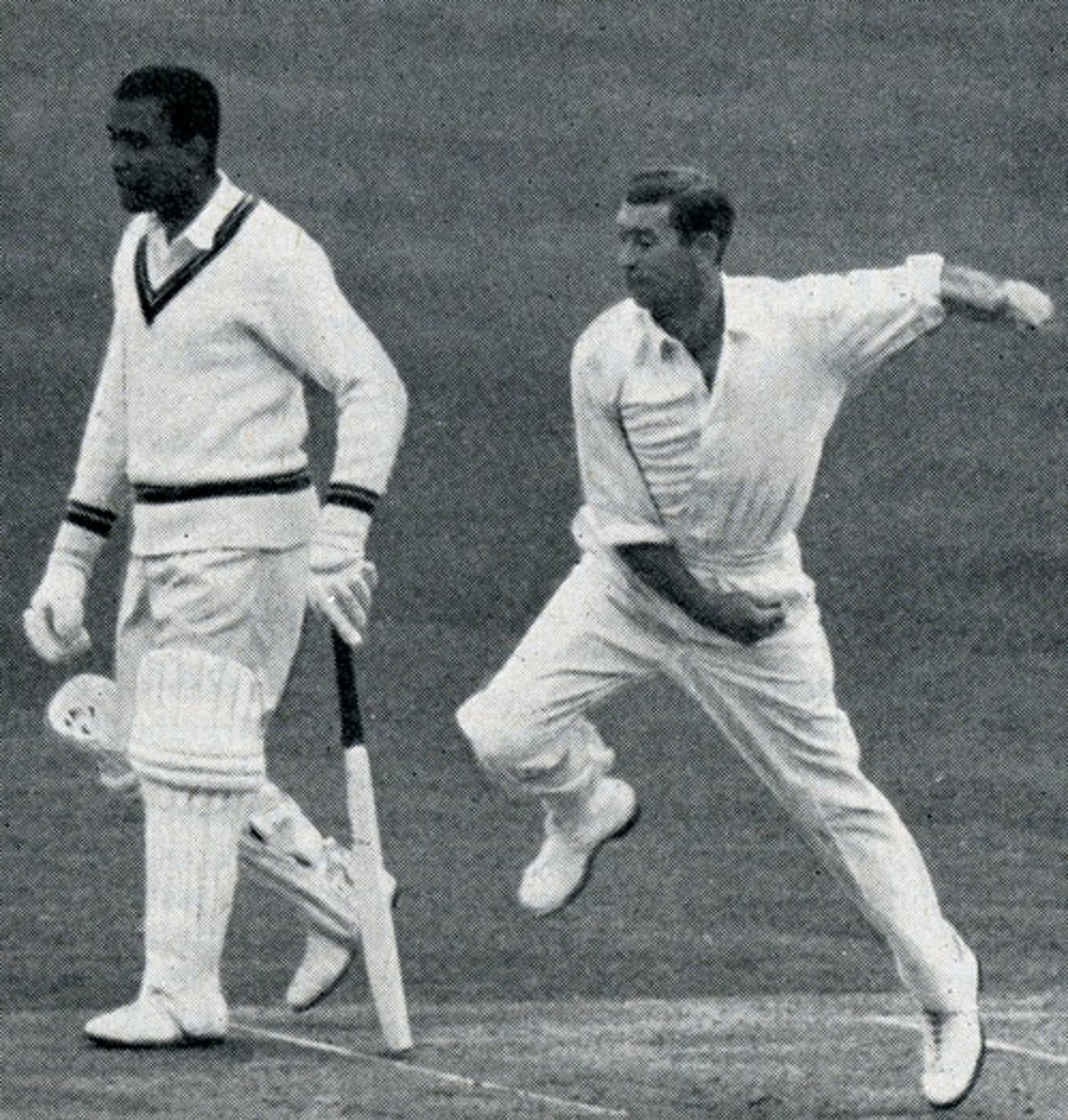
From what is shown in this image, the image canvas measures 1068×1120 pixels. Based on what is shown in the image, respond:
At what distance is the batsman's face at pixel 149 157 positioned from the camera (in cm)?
852

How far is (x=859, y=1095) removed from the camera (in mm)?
8227

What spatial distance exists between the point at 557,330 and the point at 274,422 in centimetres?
883

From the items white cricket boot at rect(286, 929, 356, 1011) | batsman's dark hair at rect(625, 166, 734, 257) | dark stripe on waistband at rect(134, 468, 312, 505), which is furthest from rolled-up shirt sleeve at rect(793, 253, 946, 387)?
white cricket boot at rect(286, 929, 356, 1011)

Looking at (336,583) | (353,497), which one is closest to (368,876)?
(336,583)

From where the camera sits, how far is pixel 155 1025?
8508 millimetres

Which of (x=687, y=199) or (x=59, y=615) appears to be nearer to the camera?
(x=687, y=199)

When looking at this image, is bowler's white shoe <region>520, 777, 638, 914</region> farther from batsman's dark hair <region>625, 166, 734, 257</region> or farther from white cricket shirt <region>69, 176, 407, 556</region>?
batsman's dark hair <region>625, 166, 734, 257</region>

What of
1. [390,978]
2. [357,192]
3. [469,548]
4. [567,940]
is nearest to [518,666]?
[390,978]

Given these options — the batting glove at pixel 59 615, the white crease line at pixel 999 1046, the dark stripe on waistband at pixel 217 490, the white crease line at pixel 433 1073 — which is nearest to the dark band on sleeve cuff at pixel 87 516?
the batting glove at pixel 59 615

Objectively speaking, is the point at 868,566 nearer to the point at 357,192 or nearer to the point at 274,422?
the point at 357,192

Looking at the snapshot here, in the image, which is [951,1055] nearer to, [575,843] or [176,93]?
[575,843]

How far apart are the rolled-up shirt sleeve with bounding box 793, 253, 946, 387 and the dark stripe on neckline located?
1.25 metres

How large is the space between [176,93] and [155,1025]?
1990 millimetres

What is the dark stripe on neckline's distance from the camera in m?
8.57
